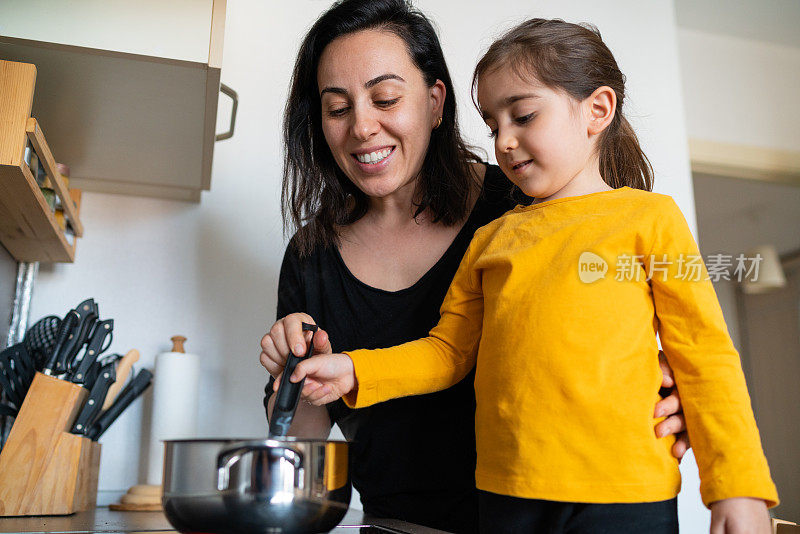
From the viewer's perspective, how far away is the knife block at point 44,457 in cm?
111

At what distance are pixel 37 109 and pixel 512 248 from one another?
2.87 ft

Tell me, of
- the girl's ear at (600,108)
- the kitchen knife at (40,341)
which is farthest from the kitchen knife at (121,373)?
the girl's ear at (600,108)

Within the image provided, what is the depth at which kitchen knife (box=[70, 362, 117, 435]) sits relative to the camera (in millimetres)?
1229

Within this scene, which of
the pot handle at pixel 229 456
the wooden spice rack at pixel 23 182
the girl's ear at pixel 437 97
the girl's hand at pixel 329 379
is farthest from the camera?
the girl's ear at pixel 437 97

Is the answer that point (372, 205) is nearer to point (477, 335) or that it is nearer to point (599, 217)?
point (477, 335)

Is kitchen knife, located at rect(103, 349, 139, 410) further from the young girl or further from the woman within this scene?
the young girl

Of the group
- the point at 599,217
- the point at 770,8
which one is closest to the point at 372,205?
the point at 599,217

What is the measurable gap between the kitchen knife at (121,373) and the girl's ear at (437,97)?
74 centimetres

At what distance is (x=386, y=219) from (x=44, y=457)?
0.66 meters

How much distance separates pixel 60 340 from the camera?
1.21 m

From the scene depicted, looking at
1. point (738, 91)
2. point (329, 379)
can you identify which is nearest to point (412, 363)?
point (329, 379)

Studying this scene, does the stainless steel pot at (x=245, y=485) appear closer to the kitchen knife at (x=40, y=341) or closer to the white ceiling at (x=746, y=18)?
the kitchen knife at (x=40, y=341)

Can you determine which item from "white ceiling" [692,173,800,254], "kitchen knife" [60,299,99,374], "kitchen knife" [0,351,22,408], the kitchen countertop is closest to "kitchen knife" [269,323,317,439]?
the kitchen countertop

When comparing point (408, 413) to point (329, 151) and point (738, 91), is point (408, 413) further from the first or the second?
point (738, 91)
